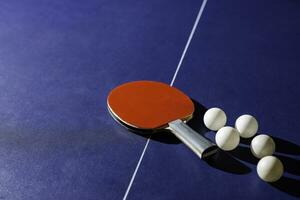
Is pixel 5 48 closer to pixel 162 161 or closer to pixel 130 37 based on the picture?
pixel 130 37

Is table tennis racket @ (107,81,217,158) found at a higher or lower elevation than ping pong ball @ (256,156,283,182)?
lower

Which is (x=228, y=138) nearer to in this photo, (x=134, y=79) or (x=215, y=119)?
(x=215, y=119)

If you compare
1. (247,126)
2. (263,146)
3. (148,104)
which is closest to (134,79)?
(148,104)

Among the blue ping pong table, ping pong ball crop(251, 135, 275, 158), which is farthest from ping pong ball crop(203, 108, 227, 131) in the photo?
ping pong ball crop(251, 135, 275, 158)

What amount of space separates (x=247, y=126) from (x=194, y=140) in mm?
258

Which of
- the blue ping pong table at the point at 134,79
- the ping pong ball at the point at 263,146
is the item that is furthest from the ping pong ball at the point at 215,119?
the ping pong ball at the point at 263,146

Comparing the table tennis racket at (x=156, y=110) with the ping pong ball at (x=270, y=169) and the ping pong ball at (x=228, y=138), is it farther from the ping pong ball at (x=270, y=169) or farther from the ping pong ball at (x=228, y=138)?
the ping pong ball at (x=270, y=169)

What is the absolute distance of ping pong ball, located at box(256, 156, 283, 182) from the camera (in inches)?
69.3

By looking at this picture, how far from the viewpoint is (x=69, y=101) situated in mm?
2213

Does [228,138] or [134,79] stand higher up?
[228,138]

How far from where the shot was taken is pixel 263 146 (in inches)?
73.0

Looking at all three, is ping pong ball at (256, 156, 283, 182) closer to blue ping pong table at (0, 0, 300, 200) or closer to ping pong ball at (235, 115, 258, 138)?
blue ping pong table at (0, 0, 300, 200)

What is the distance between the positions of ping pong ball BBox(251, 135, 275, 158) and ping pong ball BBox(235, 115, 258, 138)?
0.09 metres

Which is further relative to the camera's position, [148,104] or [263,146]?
[148,104]
